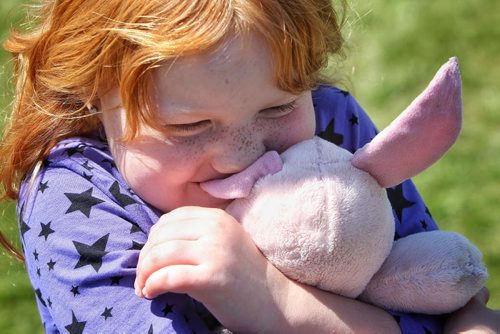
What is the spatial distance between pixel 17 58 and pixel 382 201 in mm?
988

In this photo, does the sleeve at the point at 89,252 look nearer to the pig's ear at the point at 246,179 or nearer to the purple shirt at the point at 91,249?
the purple shirt at the point at 91,249

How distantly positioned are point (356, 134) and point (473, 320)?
1.80 feet

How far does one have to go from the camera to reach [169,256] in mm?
1546

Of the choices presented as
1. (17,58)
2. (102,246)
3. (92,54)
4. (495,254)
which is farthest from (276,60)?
(495,254)

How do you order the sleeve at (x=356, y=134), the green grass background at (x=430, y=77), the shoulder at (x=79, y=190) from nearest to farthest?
the shoulder at (x=79, y=190) < the sleeve at (x=356, y=134) < the green grass background at (x=430, y=77)

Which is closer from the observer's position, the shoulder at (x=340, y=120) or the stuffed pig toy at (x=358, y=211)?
the stuffed pig toy at (x=358, y=211)

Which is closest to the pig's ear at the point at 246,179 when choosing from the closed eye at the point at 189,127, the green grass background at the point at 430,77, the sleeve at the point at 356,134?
the closed eye at the point at 189,127

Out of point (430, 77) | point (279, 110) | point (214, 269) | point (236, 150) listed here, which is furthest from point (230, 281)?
point (430, 77)

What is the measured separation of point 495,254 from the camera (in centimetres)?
333

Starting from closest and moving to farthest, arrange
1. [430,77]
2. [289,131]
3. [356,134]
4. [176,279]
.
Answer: [176,279]
[289,131]
[356,134]
[430,77]

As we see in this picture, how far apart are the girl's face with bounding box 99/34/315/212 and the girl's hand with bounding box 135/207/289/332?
0.31 ft

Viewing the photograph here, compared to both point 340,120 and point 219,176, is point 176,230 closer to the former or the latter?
point 219,176

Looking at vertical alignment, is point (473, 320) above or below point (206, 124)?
below

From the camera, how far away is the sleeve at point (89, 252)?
1.66m
